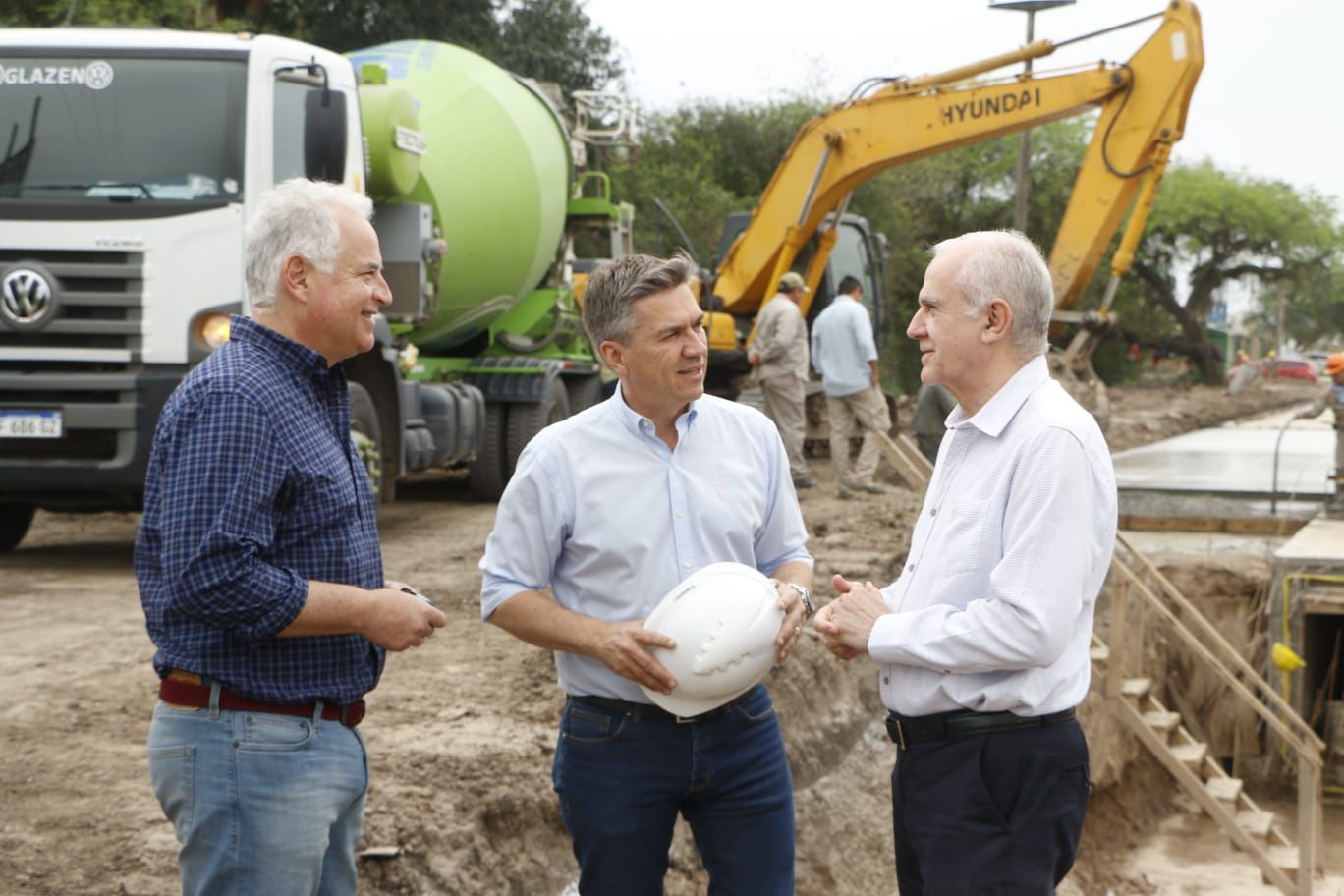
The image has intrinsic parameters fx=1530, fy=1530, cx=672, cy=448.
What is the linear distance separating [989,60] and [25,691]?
11730 millimetres

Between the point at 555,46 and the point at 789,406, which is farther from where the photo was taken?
the point at 555,46

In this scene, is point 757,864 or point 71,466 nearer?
point 757,864

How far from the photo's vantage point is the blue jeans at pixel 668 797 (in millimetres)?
3215

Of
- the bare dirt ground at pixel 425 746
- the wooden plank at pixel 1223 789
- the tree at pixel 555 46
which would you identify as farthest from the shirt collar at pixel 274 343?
the tree at pixel 555 46

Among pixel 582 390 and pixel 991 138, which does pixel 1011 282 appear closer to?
pixel 582 390

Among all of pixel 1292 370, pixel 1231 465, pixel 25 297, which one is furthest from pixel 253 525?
pixel 1292 370

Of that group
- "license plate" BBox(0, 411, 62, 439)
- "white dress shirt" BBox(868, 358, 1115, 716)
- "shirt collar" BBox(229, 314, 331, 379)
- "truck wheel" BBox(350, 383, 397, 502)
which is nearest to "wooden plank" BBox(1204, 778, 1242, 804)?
"truck wheel" BBox(350, 383, 397, 502)

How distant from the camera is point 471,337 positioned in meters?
13.5

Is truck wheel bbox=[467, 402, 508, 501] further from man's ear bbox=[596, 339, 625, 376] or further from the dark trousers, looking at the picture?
the dark trousers

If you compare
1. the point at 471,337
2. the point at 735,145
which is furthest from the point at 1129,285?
the point at 471,337

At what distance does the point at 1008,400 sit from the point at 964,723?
2.13ft

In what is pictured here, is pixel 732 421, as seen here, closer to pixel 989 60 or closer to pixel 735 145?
pixel 989 60

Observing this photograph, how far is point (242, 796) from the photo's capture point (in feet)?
9.02

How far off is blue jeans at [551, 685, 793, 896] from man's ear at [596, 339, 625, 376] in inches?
28.8
